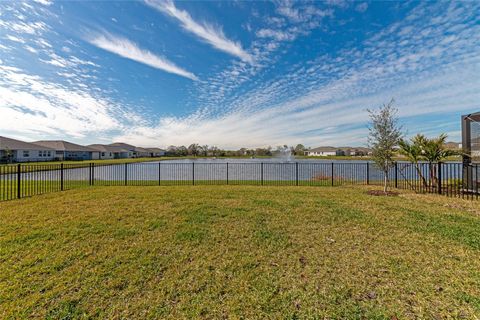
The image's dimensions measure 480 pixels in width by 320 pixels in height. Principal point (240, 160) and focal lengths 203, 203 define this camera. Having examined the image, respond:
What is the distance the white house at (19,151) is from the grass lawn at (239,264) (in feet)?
134

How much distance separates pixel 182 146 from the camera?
91.5 meters

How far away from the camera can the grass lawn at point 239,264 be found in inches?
90.0

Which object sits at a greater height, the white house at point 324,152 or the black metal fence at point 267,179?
the white house at point 324,152

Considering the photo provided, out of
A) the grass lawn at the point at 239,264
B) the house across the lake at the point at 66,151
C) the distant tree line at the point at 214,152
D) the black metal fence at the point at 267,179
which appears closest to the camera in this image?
the grass lawn at the point at 239,264

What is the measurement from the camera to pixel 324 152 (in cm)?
9419

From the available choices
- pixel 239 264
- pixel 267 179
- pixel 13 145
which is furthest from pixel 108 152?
pixel 239 264

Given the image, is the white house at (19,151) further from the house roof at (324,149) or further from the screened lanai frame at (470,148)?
the house roof at (324,149)

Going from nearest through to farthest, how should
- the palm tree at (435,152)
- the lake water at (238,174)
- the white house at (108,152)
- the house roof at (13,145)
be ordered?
the palm tree at (435,152) → the lake water at (238,174) → the house roof at (13,145) → the white house at (108,152)

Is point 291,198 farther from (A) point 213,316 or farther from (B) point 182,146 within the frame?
(B) point 182,146

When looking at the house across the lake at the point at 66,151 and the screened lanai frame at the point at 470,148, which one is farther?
the house across the lake at the point at 66,151

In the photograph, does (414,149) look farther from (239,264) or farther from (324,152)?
(324,152)

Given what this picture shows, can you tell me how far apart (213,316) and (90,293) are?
1604 mm

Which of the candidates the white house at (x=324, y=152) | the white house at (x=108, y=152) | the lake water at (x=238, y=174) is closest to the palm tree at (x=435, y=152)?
the lake water at (x=238, y=174)

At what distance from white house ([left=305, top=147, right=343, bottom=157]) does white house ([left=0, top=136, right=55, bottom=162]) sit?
89.8m
